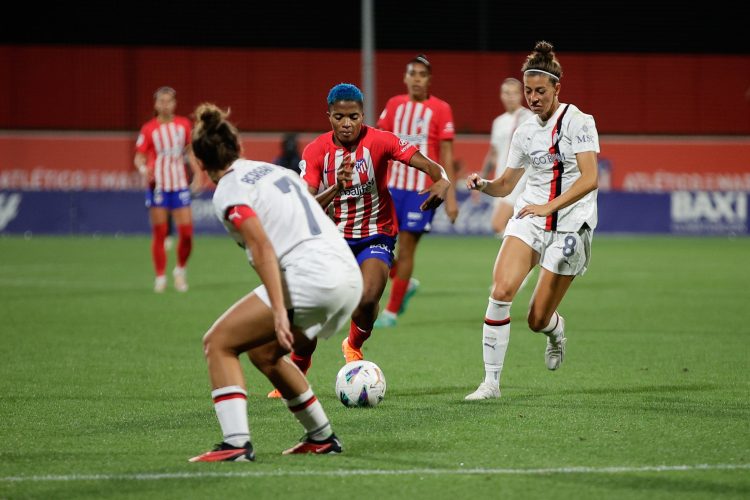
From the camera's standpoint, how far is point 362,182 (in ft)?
25.4

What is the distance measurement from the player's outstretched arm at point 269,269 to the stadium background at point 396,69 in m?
24.0

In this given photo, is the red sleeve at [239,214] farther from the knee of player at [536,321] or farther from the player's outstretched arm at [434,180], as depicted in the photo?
the knee of player at [536,321]

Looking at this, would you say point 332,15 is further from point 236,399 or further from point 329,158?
point 236,399

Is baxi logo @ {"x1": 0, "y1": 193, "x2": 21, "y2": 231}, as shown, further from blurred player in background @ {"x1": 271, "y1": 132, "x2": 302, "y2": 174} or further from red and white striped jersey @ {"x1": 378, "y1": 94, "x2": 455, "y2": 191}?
red and white striped jersey @ {"x1": 378, "y1": 94, "x2": 455, "y2": 191}

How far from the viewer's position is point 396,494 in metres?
5.04

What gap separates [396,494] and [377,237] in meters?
3.08

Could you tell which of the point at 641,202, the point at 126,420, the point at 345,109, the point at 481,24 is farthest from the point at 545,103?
the point at 481,24

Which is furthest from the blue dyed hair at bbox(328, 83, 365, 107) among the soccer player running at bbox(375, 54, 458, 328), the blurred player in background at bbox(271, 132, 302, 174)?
the blurred player in background at bbox(271, 132, 302, 174)

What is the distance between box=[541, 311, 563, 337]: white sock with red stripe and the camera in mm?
8125

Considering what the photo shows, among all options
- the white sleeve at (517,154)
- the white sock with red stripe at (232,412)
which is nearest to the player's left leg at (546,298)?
the white sleeve at (517,154)

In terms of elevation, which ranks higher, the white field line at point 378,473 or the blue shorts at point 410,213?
the blue shorts at point 410,213

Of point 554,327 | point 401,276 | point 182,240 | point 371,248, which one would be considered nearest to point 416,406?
point 371,248

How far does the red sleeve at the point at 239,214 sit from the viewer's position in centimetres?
527

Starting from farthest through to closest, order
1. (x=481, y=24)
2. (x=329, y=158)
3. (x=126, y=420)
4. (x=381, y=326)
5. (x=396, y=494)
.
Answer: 1. (x=481, y=24)
2. (x=381, y=326)
3. (x=329, y=158)
4. (x=126, y=420)
5. (x=396, y=494)
